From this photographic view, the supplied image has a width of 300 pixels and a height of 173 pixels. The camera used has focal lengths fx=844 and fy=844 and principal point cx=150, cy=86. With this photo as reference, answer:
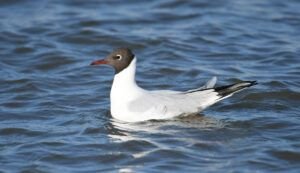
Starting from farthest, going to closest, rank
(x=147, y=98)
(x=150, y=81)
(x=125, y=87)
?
1. (x=150, y=81)
2. (x=125, y=87)
3. (x=147, y=98)

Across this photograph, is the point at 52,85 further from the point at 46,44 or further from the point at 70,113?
the point at 46,44

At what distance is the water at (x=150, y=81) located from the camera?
9594 mm

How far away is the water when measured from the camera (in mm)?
9594

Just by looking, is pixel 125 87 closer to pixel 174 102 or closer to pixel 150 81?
pixel 174 102

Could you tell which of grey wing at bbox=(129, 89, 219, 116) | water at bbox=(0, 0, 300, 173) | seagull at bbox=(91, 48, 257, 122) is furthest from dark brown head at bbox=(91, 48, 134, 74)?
water at bbox=(0, 0, 300, 173)

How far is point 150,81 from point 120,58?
6.93 feet

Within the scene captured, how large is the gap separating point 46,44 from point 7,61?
1135 mm

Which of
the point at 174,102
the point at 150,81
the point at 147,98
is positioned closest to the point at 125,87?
the point at 147,98

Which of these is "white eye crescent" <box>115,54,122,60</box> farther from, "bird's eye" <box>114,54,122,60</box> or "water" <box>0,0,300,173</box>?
"water" <box>0,0,300,173</box>

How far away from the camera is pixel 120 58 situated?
11.1 metres

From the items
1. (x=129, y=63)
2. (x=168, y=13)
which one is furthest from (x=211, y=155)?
(x=168, y=13)

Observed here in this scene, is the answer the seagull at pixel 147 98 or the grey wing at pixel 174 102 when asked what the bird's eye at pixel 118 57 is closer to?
the seagull at pixel 147 98

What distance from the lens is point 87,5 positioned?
17.6 metres

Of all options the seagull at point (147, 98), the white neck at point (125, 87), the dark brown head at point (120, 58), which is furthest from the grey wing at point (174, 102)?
the dark brown head at point (120, 58)
